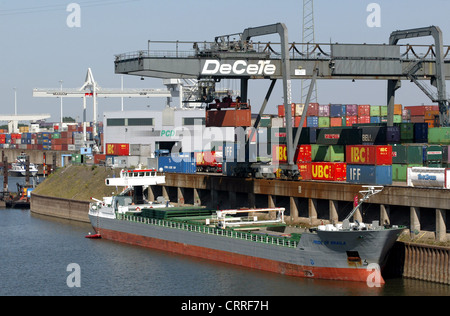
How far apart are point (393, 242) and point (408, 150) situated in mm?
13313

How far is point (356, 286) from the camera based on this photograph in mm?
50438

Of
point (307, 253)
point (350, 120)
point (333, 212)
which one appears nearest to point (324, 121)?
point (350, 120)

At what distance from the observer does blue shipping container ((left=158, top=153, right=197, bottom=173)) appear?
3462 inches

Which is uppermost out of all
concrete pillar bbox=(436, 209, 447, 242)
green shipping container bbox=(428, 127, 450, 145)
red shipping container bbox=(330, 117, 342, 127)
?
red shipping container bbox=(330, 117, 342, 127)

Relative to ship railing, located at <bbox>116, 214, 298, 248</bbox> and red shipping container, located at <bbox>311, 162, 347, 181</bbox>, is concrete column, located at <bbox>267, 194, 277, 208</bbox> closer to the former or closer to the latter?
red shipping container, located at <bbox>311, 162, 347, 181</bbox>

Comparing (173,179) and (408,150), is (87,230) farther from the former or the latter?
(408,150)

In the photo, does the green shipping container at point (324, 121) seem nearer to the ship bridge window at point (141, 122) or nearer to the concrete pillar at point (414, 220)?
the ship bridge window at point (141, 122)

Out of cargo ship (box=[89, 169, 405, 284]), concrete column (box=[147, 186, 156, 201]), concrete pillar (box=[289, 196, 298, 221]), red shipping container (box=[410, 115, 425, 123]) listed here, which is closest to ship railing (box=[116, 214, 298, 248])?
cargo ship (box=[89, 169, 405, 284])

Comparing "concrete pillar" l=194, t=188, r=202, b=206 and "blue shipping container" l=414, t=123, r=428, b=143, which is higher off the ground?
"blue shipping container" l=414, t=123, r=428, b=143

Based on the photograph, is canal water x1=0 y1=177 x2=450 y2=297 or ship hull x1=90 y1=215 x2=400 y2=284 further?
ship hull x1=90 y1=215 x2=400 y2=284

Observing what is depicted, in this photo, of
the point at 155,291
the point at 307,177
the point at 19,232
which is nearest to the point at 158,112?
the point at 19,232

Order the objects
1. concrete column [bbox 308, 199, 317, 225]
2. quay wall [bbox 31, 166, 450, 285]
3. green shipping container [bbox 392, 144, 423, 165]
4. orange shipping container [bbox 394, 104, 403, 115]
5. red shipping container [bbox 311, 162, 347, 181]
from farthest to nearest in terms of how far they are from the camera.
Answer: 1. orange shipping container [bbox 394, 104, 403, 115]
2. concrete column [bbox 308, 199, 317, 225]
3. red shipping container [bbox 311, 162, 347, 181]
4. green shipping container [bbox 392, 144, 423, 165]
5. quay wall [bbox 31, 166, 450, 285]
